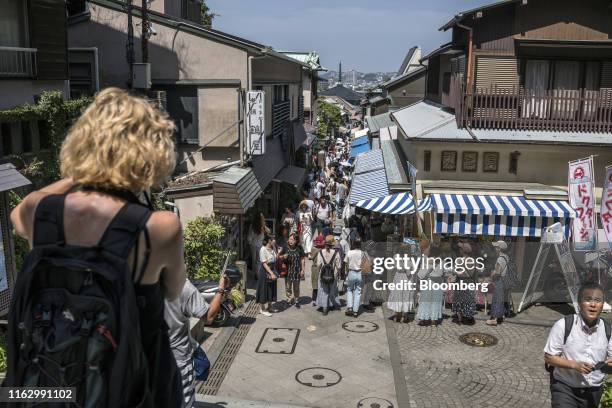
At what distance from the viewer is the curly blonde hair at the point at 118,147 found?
88.6 inches

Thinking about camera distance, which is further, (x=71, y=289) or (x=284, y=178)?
(x=284, y=178)

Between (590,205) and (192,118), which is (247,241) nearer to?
(192,118)

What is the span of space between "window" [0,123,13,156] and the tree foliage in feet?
13.9

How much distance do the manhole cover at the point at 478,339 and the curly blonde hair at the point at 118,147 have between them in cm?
1158

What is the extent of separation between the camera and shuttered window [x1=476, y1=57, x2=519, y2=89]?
707 inches

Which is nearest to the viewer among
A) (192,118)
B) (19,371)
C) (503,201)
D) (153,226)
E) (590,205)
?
(153,226)

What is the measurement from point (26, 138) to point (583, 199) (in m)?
12.0

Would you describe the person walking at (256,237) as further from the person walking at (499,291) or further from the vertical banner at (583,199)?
the vertical banner at (583,199)

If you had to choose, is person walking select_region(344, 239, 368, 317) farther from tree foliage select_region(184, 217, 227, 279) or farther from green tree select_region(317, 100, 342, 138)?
green tree select_region(317, 100, 342, 138)

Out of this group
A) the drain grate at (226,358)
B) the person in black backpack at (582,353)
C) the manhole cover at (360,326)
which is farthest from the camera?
the manhole cover at (360,326)

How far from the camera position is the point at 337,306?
48.8ft

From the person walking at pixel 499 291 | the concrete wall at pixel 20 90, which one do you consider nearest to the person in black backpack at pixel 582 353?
the person walking at pixel 499 291

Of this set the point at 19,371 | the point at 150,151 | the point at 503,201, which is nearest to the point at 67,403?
the point at 19,371

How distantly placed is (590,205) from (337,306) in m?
6.34
